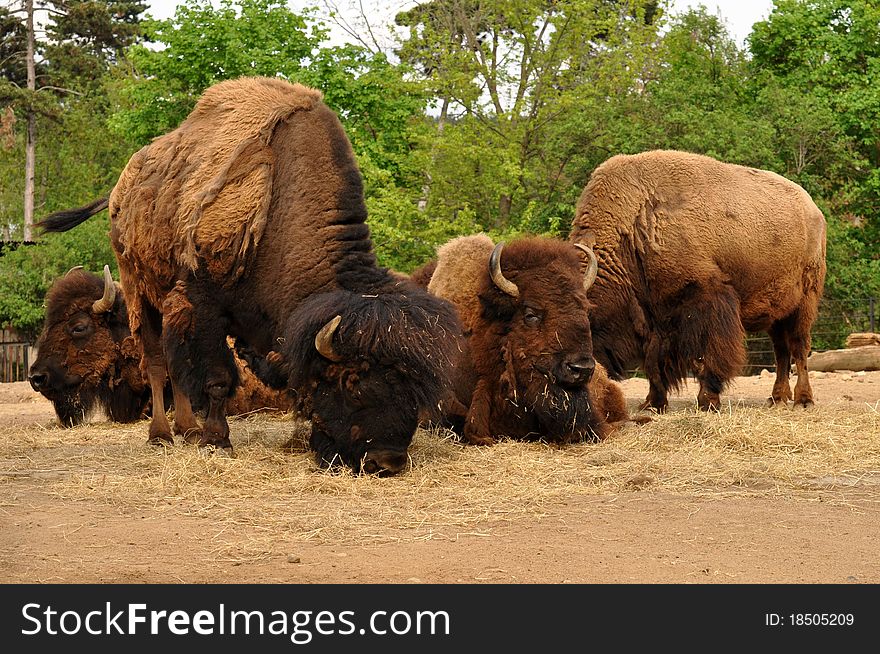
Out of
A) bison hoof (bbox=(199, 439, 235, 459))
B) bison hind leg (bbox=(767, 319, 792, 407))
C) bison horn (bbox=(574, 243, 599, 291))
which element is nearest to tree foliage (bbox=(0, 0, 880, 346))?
bison hind leg (bbox=(767, 319, 792, 407))

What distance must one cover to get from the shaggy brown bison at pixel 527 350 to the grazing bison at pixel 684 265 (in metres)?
1.50

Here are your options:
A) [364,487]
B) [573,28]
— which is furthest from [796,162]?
[364,487]

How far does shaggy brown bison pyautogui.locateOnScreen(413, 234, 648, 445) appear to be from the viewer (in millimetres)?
8320

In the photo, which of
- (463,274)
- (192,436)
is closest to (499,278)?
(463,274)

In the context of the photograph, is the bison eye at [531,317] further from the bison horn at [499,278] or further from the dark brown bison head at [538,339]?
the bison horn at [499,278]

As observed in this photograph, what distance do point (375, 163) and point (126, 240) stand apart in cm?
1466

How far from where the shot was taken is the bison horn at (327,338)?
22.4 feet

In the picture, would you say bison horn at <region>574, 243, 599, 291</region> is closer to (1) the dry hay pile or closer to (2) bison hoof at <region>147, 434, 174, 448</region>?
(1) the dry hay pile

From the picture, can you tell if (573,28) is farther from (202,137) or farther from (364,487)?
(364,487)

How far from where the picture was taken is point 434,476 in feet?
22.9

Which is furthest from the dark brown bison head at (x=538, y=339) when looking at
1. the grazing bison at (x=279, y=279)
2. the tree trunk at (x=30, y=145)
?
the tree trunk at (x=30, y=145)

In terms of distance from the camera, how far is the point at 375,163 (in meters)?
23.1

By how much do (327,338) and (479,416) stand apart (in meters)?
2.23

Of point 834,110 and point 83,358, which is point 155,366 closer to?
point 83,358
